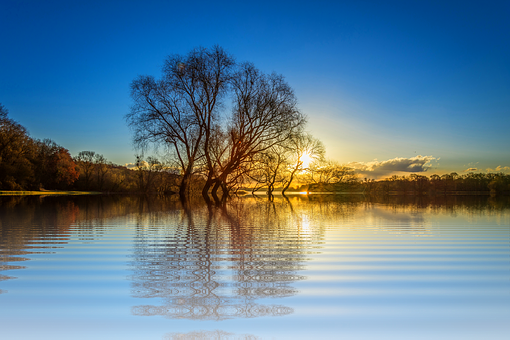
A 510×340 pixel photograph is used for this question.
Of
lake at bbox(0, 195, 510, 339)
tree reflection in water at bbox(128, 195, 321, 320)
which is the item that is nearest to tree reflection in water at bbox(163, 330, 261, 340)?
lake at bbox(0, 195, 510, 339)

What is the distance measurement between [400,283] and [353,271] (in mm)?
525

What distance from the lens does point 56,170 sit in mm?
53812

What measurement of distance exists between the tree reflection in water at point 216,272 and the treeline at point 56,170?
30.6 metres

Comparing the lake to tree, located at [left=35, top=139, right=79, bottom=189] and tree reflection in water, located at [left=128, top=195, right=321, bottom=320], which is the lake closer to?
tree reflection in water, located at [left=128, top=195, right=321, bottom=320]

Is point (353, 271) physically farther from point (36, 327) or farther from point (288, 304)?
point (36, 327)

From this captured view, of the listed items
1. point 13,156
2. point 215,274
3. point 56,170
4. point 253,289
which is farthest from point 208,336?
point 56,170

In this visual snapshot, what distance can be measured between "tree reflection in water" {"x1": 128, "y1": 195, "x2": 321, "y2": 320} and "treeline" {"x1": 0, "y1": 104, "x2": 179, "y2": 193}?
3055cm

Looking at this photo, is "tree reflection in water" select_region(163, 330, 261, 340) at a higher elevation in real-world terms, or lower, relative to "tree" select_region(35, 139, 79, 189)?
lower

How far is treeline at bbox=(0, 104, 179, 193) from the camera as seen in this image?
4112 cm

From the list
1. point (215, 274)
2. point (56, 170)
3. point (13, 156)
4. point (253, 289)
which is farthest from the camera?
point (56, 170)

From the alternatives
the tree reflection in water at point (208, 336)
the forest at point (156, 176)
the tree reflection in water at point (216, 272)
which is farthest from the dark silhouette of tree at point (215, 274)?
the forest at point (156, 176)

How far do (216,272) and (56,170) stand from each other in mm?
60517

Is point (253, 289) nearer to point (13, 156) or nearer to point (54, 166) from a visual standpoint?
point (13, 156)

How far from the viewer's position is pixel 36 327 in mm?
2080
